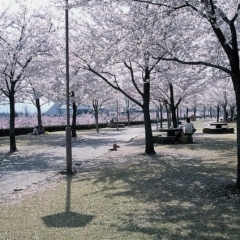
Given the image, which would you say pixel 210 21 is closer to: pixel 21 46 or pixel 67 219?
pixel 67 219

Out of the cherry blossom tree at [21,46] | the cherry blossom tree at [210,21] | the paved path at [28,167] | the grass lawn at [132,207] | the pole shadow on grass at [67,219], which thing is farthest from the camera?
the cherry blossom tree at [21,46]

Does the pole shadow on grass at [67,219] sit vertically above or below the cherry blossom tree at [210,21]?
below

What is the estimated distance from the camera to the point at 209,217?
19.9ft

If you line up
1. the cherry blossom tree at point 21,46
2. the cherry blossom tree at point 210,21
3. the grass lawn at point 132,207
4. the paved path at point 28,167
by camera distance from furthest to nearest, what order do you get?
the cherry blossom tree at point 21,46 → the paved path at point 28,167 → the cherry blossom tree at point 210,21 → the grass lawn at point 132,207

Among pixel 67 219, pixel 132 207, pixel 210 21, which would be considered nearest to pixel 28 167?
pixel 132 207

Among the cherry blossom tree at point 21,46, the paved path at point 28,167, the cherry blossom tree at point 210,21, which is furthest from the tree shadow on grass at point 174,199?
the cherry blossom tree at point 21,46

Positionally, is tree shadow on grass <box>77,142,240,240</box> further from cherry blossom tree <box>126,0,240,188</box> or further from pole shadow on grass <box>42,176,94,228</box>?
cherry blossom tree <box>126,0,240,188</box>

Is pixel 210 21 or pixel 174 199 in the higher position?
pixel 210 21

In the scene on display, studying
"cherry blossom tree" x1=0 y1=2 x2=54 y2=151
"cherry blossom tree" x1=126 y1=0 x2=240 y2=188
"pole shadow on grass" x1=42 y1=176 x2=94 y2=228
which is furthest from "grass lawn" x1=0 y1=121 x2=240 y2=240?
"cherry blossom tree" x1=0 y1=2 x2=54 y2=151

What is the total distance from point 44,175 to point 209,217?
22.1 feet

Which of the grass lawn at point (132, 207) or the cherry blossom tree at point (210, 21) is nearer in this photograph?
the grass lawn at point (132, 207)

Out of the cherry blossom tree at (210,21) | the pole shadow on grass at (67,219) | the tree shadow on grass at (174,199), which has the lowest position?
the pole shadow on grass at (67,219)

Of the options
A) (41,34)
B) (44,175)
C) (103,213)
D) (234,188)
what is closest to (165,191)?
(234,188)

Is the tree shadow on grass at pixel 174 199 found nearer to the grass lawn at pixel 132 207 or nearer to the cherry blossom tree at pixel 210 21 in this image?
the grass lawn at pixel 132 207
